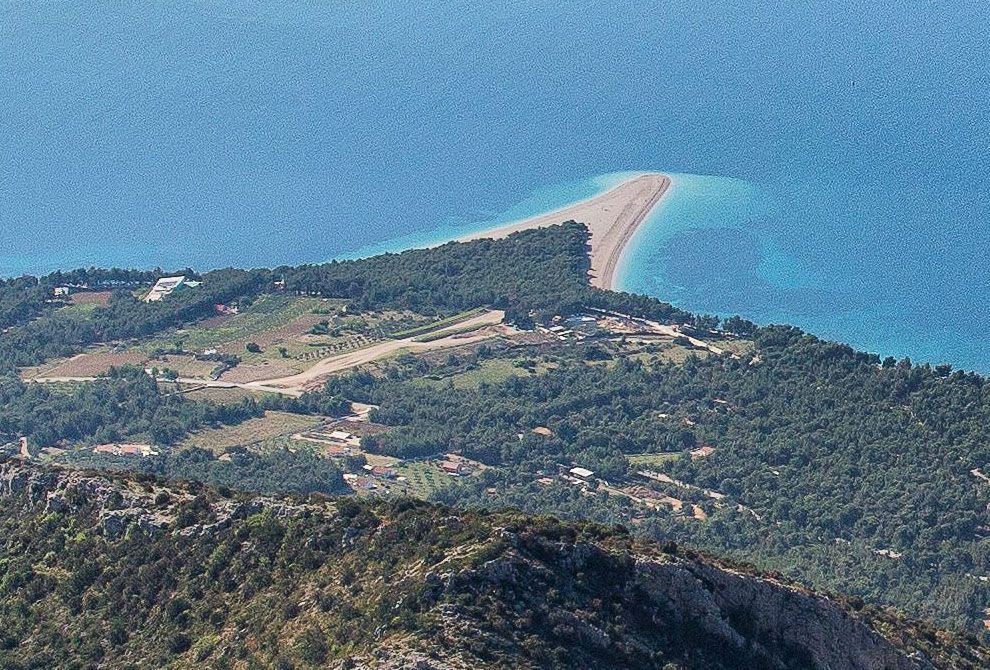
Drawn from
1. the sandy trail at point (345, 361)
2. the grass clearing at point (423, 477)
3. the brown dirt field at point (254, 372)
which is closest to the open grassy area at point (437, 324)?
the sandy trail at point (345, 361)

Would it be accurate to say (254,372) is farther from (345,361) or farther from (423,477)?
(423,477)

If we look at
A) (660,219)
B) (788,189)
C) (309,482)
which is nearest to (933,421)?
(309,482)

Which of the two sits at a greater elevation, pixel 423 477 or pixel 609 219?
pixel 609 219

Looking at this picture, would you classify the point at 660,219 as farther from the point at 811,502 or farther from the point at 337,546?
the point at 337,546

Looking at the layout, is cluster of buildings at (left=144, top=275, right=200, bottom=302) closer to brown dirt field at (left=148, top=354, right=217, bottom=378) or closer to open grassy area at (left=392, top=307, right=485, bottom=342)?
brown dirt field at (left=148, top=354, right=217, bottom=378)

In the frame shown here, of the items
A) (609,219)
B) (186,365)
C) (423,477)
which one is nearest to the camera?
(423,477)

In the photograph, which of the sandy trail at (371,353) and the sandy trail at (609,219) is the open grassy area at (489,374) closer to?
the sandy trail at (371,353)

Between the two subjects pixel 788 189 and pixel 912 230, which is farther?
pixel 788 189

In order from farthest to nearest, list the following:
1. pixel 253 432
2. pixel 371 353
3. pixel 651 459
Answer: pixel 371 353 → pixel 253 432 → pixel 651 459

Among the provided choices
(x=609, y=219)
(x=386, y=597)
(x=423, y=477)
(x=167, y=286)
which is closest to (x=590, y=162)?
(x=609, y=219)
